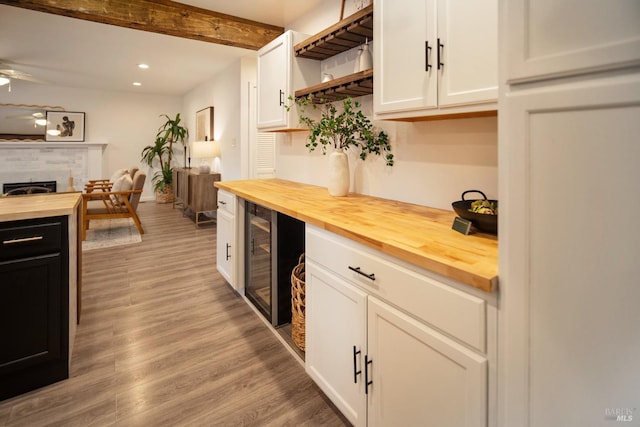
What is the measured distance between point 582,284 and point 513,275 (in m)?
0.13

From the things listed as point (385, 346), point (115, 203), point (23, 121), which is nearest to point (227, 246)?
point (385, 346)

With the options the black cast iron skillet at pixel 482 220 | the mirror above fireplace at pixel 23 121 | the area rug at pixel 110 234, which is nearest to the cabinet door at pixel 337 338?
the black cast iron skillet at pixel 482 220

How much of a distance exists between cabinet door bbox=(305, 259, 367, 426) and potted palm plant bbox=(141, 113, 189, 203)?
258 inches

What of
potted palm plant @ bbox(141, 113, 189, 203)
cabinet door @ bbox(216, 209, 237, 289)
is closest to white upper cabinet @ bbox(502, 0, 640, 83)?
cabinet door @ bbox(216, 209, 237, 289)

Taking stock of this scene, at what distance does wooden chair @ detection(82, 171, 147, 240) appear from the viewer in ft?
14.5

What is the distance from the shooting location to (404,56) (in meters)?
1.52

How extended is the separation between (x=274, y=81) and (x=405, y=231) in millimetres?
1931

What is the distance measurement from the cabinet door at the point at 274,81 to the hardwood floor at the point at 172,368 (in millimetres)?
1478

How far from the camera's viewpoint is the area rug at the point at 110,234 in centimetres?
415

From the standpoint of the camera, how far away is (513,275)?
0.76 m

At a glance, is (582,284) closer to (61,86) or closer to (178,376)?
(178,376)

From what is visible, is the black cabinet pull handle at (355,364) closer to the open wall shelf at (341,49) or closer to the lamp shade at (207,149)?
the open wall shelf at (341,49)

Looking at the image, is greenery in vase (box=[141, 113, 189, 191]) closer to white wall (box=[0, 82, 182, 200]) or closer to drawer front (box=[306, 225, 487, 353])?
white wall (box=[0, 82, 182, 200])

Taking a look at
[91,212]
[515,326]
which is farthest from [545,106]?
[91,212]
